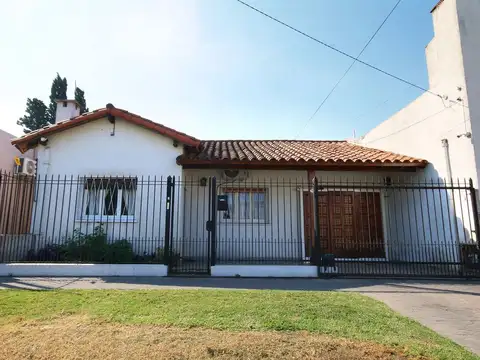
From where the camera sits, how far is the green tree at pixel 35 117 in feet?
79.5

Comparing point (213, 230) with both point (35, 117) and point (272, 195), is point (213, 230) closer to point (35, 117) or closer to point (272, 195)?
point (272, 195)

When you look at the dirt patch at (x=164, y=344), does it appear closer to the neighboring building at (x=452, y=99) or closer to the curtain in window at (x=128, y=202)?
the curtain in window at (x=128, y=202)

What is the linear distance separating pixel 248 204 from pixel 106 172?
461 cm

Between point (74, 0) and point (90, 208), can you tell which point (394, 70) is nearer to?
point (74, 0)

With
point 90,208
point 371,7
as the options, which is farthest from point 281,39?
point 90,208

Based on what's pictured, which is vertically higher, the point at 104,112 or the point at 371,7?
the point at 371,7

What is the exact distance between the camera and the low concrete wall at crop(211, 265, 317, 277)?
25.2ft

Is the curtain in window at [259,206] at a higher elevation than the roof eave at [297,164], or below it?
below

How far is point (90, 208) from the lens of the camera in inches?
391

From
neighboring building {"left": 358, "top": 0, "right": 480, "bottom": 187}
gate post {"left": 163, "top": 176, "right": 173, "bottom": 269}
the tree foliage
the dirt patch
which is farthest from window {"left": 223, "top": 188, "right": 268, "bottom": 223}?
the tree foliage

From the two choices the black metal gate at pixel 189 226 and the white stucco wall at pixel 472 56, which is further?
the white stucco wall at pixel 472 56

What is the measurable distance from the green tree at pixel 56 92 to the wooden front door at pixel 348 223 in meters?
22.0

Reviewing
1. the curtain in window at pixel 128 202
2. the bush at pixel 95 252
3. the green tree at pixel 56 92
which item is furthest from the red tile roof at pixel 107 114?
the green tree at pixel 56 92

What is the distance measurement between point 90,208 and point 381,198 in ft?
31.4
